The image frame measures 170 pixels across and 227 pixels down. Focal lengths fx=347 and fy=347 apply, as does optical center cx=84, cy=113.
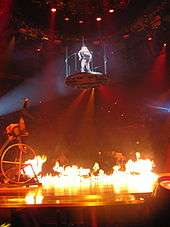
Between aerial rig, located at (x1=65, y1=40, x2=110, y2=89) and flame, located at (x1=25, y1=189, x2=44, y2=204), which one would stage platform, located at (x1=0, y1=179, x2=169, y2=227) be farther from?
aerial rig, located at (x1=65, y1=40, x2=110, y2=89)

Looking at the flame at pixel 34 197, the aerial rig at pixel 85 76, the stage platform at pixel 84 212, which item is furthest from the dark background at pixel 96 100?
the stage platform at pixel 84 212

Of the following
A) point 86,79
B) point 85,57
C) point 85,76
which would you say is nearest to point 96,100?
point 85,57

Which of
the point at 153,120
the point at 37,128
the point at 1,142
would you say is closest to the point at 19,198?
the point at 1,142

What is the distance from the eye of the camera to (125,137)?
49.9 ft

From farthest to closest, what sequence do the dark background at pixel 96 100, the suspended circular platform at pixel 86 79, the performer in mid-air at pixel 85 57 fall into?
1. the dark background at pixel 96 100
2. the performer in mid-air at pixel 85 57
3. the suspended circular platform at pixel 86 79

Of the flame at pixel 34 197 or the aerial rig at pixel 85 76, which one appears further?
the aerial rig at pixel 85 76

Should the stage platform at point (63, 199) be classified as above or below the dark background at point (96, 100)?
below

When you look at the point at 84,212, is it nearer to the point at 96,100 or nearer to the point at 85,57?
the point at 85,57

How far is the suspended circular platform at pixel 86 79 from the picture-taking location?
414 inches

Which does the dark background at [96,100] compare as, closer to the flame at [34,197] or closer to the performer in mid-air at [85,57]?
the performer in mid-air at [85,57]

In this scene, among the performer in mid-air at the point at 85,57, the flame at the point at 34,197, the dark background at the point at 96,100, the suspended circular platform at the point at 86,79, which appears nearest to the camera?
the flame at the point at 34,197

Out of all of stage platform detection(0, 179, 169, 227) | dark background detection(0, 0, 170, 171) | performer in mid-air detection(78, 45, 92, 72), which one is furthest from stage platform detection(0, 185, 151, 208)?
dark background detection(0, 0, 170, 171)

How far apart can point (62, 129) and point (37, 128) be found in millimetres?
1091

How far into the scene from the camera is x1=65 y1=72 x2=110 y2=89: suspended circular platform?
1052 centimetres
